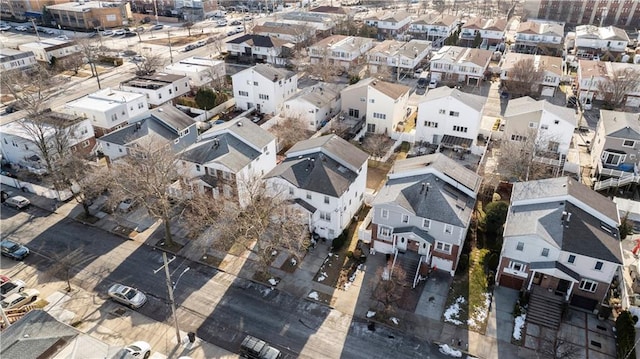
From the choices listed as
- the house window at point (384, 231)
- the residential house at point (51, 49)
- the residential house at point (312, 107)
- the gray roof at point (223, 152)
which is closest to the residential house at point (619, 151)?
the house window at point (384, 231)

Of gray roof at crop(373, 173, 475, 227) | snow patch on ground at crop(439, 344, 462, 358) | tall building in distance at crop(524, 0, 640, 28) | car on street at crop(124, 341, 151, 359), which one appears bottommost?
snow patch on ground at crop(439, 344, 462, 358)

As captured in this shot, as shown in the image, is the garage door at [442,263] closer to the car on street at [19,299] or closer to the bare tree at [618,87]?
the car on street at [19,299]

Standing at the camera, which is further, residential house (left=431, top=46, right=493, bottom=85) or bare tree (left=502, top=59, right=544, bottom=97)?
residential house (left=431, top=46, right=493, bottom=85)

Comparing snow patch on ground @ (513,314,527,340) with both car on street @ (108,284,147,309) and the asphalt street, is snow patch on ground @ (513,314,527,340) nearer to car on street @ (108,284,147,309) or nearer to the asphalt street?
the asphalt street

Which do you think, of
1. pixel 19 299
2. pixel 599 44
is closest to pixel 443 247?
pixel 19 299

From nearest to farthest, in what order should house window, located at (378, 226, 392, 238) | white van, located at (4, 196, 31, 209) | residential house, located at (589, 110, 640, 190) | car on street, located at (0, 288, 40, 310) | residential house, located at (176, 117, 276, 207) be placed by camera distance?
1. car on street, located at (0, 288, 40, 310)
2. house window, located at (378, 226, 392, 238)
3. residential house, located at (176, 117, 276, 207)
4. white van, located at (4, 196, 31, 209)
5. residential house, located at (589, 110, 640, 190)

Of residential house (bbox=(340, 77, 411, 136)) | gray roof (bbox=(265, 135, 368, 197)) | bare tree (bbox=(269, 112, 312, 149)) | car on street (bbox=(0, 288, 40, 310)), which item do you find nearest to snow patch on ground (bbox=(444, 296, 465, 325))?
gray roof (bbox=(265, 135, 368, 197))

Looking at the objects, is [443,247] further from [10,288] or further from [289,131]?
[10,288]

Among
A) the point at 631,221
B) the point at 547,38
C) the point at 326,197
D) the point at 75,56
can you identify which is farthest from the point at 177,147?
the point at 547,38

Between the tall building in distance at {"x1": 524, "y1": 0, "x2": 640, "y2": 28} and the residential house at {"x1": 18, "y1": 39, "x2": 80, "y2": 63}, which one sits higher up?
the tall building in distance at {"x1": 524, "y1": 0, "x2": 640, "y2": 28}
